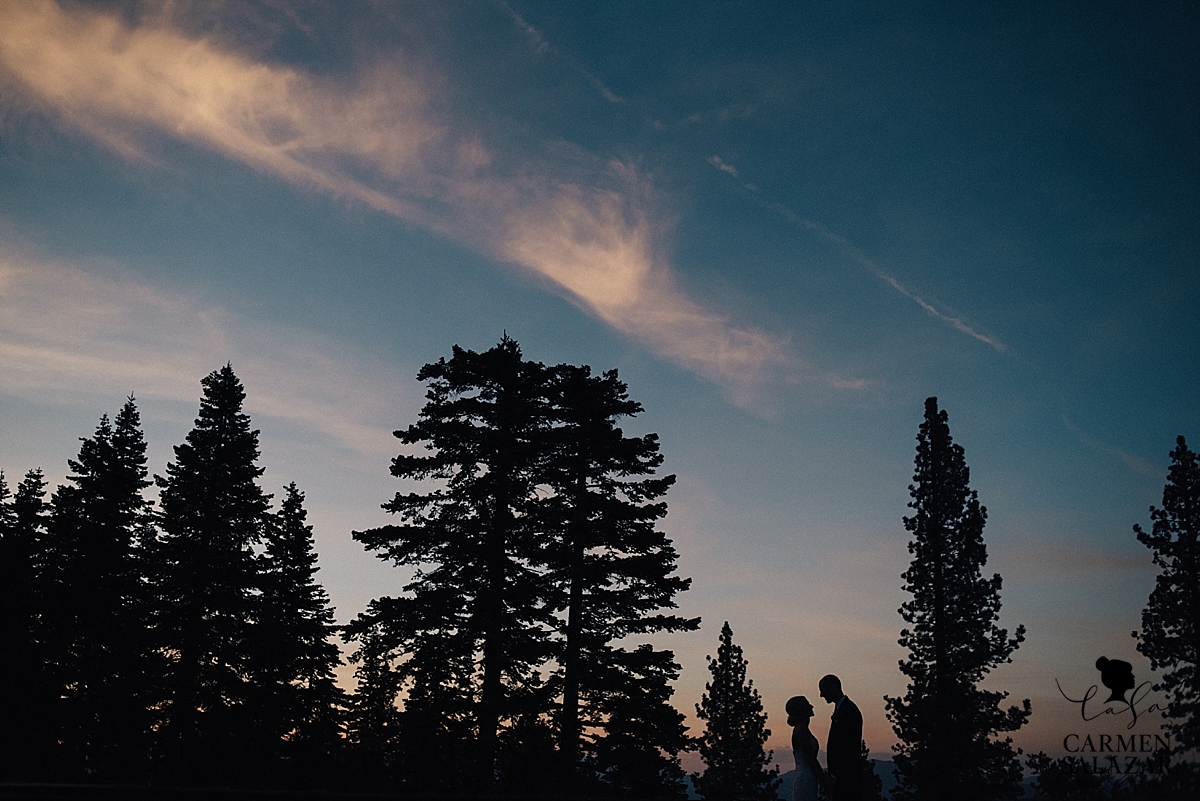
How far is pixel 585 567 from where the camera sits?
30750mm

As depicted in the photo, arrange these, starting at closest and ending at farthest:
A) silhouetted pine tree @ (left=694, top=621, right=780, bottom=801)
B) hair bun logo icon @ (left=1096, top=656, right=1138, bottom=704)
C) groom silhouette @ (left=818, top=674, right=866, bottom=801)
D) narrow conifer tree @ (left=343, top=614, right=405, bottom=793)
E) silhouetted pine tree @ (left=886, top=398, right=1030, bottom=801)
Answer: groom silhouette @ (left=818, top=674, right=866, bottom=801) < hair bun logo icon @ (left=1096, top=656, right=1138, bottom=704) < narrow conifer tree @ (left=343, top=614, right=405, bottom=793) < silhouetted pine tree @ (left=886, top=398, right=1030, bottom=801) < silhouetted pine tree @ (left=694, top=621, right=780, bottom=801)

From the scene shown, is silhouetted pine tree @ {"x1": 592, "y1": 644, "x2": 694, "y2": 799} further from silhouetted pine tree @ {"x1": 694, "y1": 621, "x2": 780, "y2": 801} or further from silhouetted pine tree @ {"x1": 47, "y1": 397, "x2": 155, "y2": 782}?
silhouetted pine tree @ {"x1": 694, "y1": 621, "x2": 780, "y2": 801}

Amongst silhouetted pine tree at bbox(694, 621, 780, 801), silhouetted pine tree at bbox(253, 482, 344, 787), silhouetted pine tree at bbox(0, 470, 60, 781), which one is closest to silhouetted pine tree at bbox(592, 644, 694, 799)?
silhouetted pine tree at bbox(253, 482, 344, 787)

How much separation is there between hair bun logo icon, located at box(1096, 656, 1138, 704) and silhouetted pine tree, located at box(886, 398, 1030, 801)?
1614 cm

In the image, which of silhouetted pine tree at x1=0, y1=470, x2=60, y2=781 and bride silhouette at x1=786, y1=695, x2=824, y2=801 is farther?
silhouetted pine tree at x1=0, y1=470, x2=60, y2=781

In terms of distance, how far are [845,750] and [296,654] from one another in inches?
1262

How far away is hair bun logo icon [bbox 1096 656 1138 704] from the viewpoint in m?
22.0

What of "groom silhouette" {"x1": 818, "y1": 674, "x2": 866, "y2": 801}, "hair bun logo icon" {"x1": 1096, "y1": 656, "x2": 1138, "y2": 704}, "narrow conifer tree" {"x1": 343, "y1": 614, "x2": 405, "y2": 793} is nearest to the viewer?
"groom silhouette" {"x1": 818, "y1": 674, "x2": 866, "y2": 801}

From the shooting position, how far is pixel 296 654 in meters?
36.4

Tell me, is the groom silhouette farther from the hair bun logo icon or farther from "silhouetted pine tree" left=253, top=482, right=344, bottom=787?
"silhouetted pine tree" left=253, top=482, right=344, bottom=787

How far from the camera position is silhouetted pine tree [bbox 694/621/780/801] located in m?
68.4

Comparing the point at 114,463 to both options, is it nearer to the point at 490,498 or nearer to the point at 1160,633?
the point at 490,498

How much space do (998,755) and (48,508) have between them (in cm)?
4718

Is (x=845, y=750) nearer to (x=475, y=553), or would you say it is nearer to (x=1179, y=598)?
(x=475, y=553)
